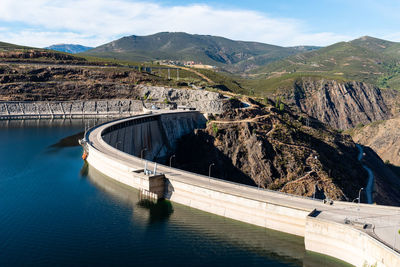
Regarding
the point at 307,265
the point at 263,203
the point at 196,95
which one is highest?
the point at 196,95

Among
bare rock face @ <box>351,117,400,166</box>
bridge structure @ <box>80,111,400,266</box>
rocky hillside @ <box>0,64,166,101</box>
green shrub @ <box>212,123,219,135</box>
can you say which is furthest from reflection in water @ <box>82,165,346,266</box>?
bare rock face @ <box>351,117,400,166</box>

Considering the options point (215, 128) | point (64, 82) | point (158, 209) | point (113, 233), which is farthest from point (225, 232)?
point (64, 82)

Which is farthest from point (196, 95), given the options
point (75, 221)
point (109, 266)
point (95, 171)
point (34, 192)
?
point (109, 266)

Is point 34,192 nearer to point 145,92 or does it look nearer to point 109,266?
point 109,266

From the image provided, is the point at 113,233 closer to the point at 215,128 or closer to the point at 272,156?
the point at 272,156

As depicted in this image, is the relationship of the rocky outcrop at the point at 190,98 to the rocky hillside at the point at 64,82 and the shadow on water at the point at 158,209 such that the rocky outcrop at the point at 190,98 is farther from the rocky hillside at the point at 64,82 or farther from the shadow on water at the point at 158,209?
the shadow on water at the point at 158,209

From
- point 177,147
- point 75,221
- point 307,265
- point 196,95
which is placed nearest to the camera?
point 307,265
